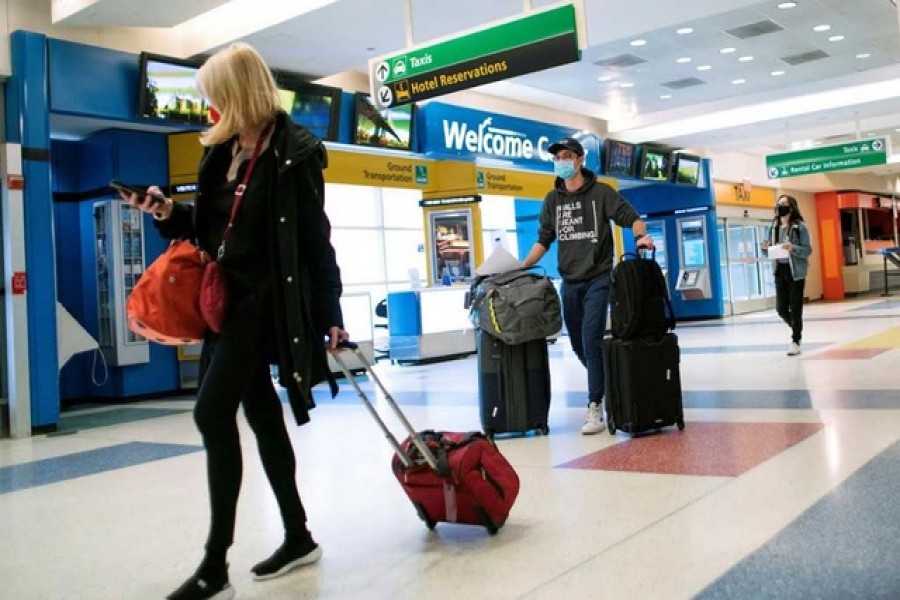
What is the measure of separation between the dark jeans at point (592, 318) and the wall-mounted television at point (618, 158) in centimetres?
1107

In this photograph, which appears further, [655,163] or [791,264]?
[655,163]

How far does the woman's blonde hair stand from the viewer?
2297 millimetres

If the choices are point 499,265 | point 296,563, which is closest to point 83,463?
point 499,265

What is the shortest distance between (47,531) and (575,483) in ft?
6.73

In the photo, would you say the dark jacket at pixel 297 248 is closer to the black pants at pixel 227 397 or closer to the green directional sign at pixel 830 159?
the black pants at pixel 227 397

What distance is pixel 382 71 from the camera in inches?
291

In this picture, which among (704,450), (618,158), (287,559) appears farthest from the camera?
(618,158)

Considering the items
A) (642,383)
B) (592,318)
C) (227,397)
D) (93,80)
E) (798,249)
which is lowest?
(642,383)

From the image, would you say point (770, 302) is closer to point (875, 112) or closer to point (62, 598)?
point (875, 112)

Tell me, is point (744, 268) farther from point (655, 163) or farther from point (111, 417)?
point (111, 417)

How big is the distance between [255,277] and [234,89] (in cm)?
52

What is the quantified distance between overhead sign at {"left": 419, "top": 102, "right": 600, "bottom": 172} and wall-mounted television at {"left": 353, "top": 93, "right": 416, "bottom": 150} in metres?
0.41

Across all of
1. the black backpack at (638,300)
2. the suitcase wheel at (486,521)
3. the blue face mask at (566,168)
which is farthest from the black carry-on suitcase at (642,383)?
the suitcase wheel at (486,521)

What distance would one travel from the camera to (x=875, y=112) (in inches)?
611
